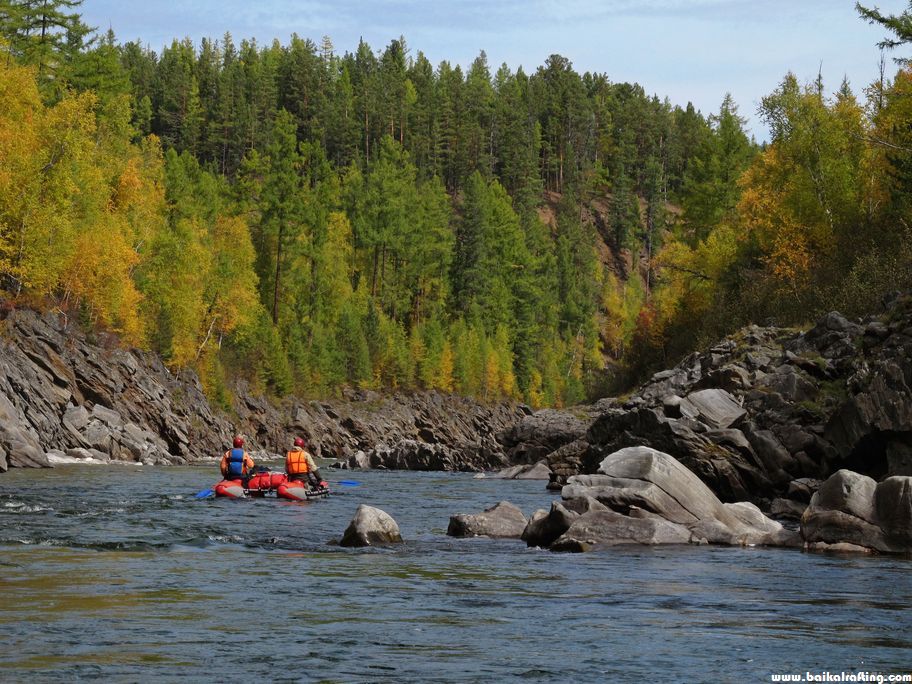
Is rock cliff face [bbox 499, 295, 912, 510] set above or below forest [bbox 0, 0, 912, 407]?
below

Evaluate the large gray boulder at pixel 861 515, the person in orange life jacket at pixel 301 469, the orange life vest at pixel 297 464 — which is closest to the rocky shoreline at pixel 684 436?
the large gray boulder at pixel 861 515

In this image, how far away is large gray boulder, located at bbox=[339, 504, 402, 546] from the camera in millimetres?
18562

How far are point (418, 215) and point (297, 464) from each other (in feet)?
234

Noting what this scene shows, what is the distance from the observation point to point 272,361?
73.2 m

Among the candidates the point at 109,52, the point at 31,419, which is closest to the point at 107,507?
the point at 31,419

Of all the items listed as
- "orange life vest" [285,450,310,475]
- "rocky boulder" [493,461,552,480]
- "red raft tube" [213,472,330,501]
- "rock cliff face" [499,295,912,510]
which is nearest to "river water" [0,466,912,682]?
"rock cliff face" [499,295,912,510]

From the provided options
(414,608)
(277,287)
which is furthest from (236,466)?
(277,287)

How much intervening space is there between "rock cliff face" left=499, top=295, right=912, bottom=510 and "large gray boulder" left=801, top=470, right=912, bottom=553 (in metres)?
3.63

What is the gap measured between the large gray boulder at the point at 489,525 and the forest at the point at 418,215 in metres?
16.3

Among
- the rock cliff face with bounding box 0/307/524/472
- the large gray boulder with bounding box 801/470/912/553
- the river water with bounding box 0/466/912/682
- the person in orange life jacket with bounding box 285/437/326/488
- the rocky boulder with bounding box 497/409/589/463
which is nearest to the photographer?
the river water with bounding box 0/466/912/682

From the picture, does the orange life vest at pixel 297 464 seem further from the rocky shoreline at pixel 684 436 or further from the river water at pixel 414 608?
the rocky shoreline at pixel 684 436

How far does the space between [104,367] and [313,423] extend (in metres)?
23.3

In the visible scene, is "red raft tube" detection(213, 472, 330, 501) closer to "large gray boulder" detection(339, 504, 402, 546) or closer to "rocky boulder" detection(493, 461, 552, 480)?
"large gray boulder" detection(339, 504, 402, 546)

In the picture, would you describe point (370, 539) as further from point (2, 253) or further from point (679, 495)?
point (2, 253)
